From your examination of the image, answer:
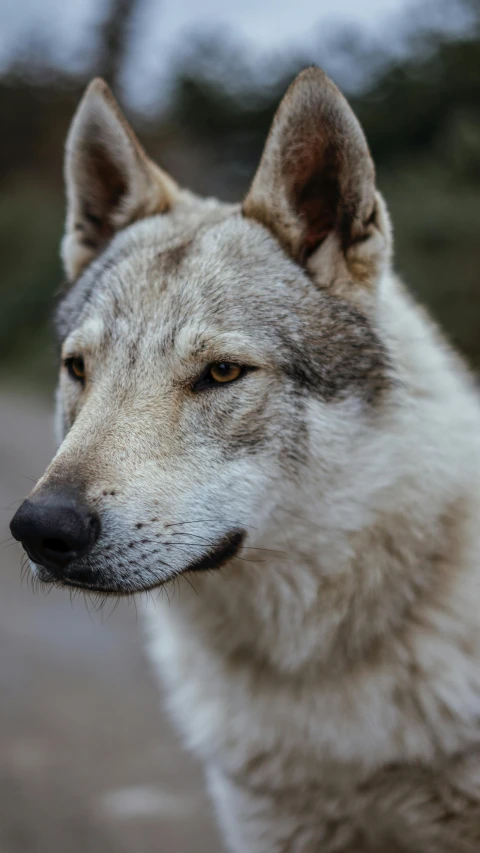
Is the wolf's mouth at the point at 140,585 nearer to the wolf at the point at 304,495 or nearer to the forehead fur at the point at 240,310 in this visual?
the wolf at the point at 304,495

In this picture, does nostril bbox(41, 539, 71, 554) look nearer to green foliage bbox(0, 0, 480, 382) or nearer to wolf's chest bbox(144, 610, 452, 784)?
wolf's chest bbox(144, 610, 452, 784)

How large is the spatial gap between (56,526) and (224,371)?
79cm

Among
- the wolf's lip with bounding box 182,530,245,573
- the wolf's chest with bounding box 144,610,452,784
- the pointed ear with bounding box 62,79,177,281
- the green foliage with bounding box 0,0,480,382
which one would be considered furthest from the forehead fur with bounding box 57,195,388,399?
the green foliage with bounding box 0,0,480,382

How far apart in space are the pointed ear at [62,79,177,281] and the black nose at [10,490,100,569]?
5.31 feet

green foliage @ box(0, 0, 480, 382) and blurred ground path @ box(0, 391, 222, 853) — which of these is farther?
green foliage @ box(0, 0, 480, 382)

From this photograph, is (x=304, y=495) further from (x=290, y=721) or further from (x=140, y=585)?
(x=290, y=721)

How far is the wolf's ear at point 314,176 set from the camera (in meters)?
Result: 2.76

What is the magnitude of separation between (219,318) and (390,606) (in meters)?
1.13

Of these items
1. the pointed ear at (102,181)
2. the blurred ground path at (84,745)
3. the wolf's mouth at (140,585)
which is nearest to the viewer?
the wolf's mouth at (140,585)

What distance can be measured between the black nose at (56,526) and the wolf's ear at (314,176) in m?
1.32

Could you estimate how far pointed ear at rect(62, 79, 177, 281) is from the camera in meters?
3.24

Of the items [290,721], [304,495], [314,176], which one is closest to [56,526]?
[304,495]

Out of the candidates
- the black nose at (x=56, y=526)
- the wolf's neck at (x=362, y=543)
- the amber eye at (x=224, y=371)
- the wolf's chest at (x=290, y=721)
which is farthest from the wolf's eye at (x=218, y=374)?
the wolf's chest at (x=290, y=721)

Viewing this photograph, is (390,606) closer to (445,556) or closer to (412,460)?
(445,556)
